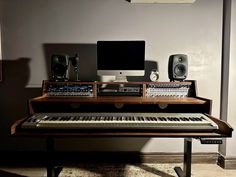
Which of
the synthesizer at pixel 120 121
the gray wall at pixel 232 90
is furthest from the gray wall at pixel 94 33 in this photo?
the synthesizer at pixel 120 121

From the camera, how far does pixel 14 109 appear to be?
2.54m

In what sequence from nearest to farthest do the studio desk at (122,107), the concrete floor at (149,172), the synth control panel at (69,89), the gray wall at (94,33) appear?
the studio desk at (122,107), the synth control panel at (69,89), the concrete floor at (149,172), the gray wall at (94,33)

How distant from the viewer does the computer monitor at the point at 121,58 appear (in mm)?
2205

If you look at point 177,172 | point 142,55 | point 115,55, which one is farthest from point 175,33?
point 177,172

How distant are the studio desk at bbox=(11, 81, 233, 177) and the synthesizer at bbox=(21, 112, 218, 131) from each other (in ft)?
0.08

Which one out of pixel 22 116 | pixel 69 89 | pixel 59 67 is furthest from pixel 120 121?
pixel 22 116

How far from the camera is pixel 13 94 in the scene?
253 cm

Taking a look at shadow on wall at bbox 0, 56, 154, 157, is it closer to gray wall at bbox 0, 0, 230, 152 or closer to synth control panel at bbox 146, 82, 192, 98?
gray wall at bbox 0, 0, 230, 152

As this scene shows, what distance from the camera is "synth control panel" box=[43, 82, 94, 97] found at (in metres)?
2.13

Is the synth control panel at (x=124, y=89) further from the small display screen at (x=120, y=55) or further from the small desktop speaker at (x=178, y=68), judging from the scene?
the small display screen at (x=120, y=55)

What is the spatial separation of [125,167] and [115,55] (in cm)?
124

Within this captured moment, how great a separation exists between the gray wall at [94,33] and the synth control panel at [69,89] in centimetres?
39

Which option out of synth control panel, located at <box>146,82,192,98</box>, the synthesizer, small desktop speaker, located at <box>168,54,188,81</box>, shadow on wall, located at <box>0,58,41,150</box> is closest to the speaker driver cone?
small desktop speaker, located at <box>168,54,188,81</box>

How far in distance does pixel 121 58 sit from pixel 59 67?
63 cm
